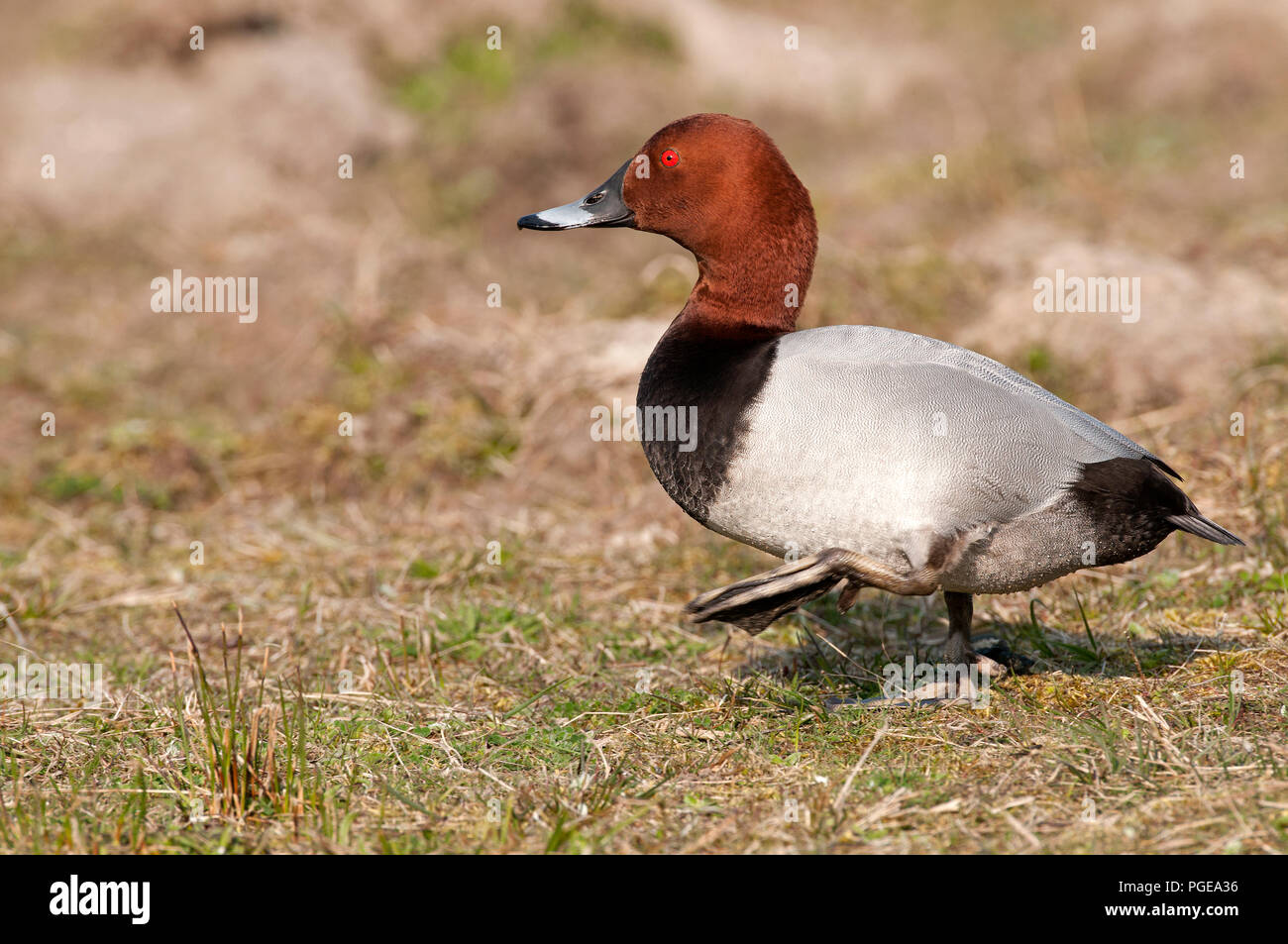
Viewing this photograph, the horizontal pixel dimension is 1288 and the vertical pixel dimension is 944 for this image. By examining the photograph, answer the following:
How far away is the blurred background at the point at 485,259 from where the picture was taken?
4977 millimetres

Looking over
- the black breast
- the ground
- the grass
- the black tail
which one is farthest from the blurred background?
the black breast

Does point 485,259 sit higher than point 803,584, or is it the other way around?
point 485,259

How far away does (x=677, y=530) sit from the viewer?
490 cm

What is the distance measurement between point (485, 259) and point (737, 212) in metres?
4.90

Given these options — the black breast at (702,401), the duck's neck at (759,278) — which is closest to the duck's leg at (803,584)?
the black breast at (702,401)

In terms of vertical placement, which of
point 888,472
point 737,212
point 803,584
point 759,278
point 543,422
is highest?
point 737,212

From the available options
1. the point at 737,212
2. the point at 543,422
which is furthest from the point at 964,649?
the point at 543,422

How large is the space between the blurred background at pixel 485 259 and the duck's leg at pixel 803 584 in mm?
1344

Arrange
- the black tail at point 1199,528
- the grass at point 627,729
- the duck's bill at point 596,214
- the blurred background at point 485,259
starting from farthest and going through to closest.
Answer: the blurred background at point 485,259, the duck's bill at point 596,214, the black tail at point 1199,528, the grass at point 627,729

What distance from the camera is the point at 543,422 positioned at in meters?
5.82

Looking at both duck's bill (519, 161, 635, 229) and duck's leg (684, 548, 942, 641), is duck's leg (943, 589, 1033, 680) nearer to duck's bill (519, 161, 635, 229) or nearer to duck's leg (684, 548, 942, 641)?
duck's leg (684, 548, 942, 641)

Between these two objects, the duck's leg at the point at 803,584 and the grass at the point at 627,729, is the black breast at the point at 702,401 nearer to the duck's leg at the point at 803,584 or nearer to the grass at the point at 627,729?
the duck's leg at the point at 803,584

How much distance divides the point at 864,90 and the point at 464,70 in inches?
137

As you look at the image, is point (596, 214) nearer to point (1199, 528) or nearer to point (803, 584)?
point (803, 584)
